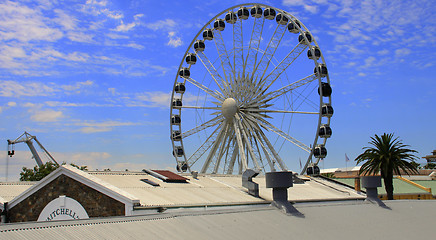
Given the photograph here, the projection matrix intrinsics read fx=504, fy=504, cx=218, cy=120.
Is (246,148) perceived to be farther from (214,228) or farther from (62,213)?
(214,228)

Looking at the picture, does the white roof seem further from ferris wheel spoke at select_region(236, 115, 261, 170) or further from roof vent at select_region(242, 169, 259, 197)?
ferris wheel spoke at select_region(236, 115, 261, 170)

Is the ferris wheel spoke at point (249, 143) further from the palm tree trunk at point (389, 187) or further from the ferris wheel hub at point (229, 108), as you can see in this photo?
the palm tree trunk at point (389, 187)

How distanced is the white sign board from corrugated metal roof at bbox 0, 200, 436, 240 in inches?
286

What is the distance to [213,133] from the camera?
48562 millimetres

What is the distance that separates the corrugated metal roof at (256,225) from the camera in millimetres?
12258

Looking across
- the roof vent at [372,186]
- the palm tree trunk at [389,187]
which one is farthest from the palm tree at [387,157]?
the roof vent at [372,186]

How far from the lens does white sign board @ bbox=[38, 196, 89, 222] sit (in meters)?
22.1

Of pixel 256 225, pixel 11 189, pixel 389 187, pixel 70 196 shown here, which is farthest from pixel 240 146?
pixel 256 225

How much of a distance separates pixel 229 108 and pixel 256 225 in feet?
98.8

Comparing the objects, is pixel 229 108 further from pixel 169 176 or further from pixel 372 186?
pixel 169 176

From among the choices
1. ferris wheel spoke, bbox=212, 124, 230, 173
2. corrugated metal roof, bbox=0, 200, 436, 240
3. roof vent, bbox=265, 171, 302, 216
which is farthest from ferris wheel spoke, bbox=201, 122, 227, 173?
roof vent, bbox=265, 171, 302, 216

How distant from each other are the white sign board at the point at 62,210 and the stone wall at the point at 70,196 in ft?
0.62

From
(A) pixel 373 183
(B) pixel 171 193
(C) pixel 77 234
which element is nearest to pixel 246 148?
(A) pixel 373 183

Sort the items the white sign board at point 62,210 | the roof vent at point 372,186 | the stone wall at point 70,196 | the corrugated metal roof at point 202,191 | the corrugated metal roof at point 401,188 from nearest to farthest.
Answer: the stone wall at point 70,196, the white sign board at point 62,210, the corrugated metal roof at point 202,191, the roof vent at point 372,186, the corrugated metal roof at point 401,188
